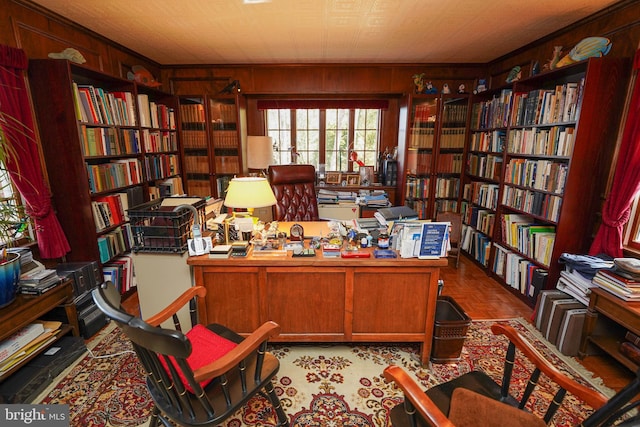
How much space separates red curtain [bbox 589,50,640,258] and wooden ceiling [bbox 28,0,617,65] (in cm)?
89

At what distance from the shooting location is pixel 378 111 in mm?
4500

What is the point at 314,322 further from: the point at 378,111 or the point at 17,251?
the point at 378,111

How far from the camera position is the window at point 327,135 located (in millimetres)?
4520

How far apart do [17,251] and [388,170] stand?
12.6ft

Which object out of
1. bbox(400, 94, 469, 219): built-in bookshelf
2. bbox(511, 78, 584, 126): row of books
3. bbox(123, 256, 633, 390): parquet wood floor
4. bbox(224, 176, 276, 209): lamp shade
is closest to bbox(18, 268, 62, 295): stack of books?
bbox(123, 256, 633, 390): parquet wood floor

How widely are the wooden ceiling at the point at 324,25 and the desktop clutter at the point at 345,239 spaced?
1582 mm

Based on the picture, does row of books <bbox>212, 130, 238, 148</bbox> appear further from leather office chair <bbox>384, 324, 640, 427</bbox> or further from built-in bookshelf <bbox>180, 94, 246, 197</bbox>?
leather office chair <bbox>384, 324, 640, 427</bbox>

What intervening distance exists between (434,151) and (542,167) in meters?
1.50

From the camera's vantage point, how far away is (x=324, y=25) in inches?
105

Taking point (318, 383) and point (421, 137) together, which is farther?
point (421, 137)

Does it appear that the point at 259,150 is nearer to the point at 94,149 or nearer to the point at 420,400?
the point at 94,149

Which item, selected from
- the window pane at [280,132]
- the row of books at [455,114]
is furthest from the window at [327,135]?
the row of books at [455,114]

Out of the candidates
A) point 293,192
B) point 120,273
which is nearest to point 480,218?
point 293,192

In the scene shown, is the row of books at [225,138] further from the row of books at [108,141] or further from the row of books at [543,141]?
the row of books at [543,141]
